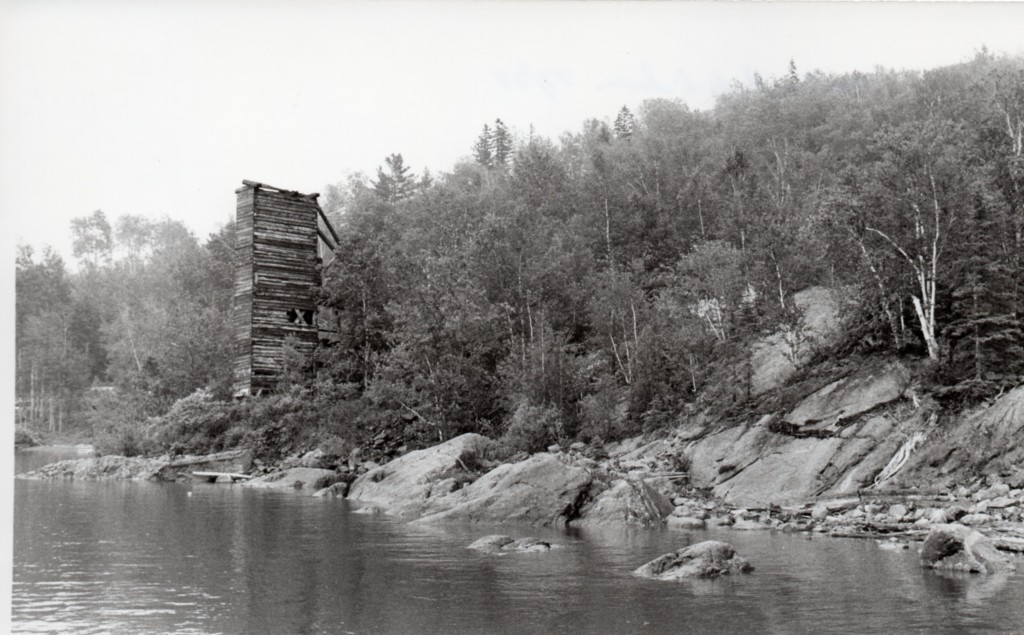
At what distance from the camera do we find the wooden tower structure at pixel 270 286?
48188mm

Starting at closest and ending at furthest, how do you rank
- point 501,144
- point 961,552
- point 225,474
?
point 961,552, point 225,474, point 501,144

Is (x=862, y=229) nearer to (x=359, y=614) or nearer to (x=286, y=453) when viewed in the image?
(x=359, y=614)

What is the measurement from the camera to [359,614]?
13.0m

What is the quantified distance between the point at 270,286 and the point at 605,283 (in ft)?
63.1

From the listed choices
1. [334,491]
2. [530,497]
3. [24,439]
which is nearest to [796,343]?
[530,497]

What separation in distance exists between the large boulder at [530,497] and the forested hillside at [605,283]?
10956 mm

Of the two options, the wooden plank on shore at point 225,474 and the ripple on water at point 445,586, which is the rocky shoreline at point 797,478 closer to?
the ripple on water at point 445,586

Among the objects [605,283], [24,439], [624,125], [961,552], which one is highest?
[624,125]

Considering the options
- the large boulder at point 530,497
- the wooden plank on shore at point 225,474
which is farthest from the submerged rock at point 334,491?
the wooden plank on shore at point 225,474

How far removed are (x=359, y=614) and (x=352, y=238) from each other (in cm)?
4189

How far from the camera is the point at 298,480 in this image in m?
37.6

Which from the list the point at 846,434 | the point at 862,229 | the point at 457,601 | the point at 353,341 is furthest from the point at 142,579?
the point at 353,341

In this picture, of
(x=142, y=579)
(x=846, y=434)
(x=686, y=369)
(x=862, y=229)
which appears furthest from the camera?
(x=686, y=369)

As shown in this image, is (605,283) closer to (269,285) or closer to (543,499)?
(269,285)
